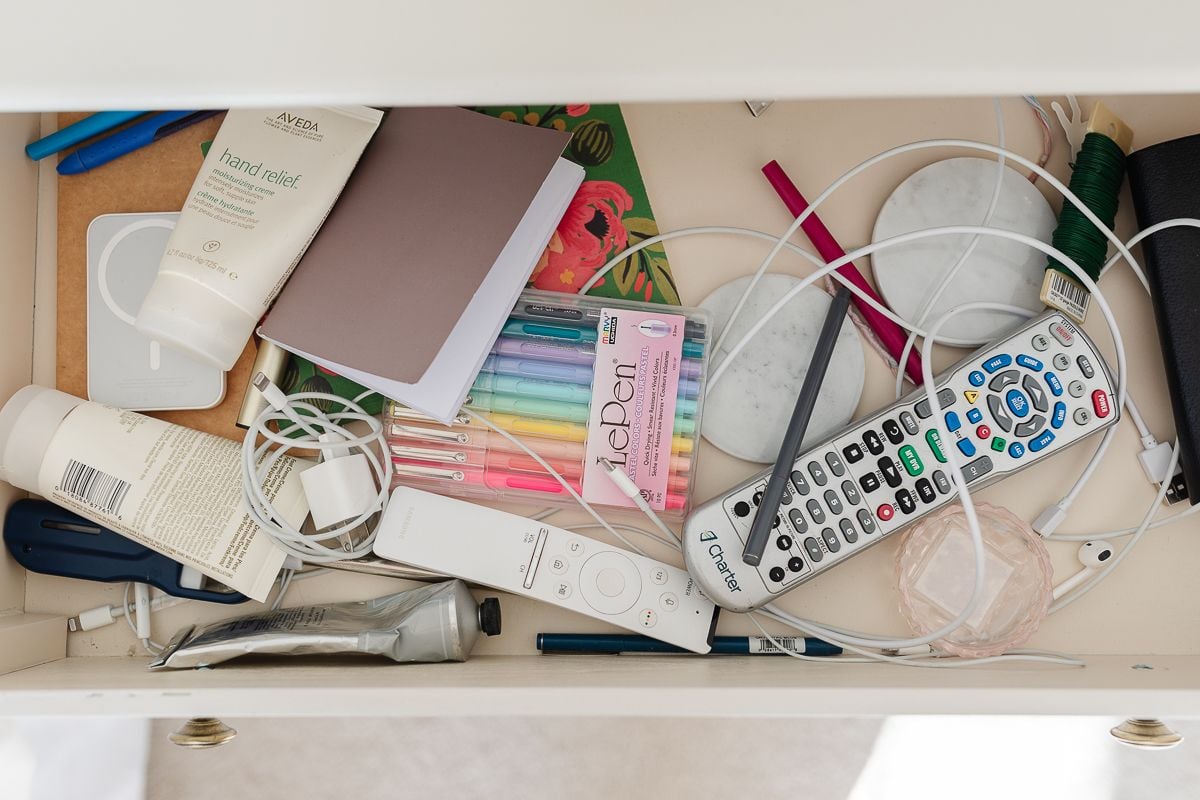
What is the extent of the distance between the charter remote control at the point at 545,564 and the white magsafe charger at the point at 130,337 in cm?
15

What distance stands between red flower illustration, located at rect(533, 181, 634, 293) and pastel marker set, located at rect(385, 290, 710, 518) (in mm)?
28

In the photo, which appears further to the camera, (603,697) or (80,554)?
(80,554)

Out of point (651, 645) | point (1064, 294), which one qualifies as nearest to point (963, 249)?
point (1064, 294)

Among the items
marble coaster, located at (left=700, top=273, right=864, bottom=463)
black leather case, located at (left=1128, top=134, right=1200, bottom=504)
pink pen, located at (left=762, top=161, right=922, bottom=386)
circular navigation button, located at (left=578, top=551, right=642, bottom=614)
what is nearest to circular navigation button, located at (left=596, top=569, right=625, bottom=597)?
circular navigation button, located at (left=578, top=551, right=642, bottom=614)

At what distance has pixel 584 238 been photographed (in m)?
0.57

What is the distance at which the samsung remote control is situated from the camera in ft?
1.71

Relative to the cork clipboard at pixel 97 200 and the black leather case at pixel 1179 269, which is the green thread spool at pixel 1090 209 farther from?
the cork clipboard at pixel 97 200

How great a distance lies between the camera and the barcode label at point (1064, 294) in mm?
523

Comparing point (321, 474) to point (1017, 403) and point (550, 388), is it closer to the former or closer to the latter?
point (550, 388)

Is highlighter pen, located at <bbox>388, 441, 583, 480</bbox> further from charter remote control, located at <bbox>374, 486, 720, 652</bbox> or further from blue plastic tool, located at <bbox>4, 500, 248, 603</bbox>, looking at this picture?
blue plastic tool, located at <bbox>4, 500, 248, 603</bbox>

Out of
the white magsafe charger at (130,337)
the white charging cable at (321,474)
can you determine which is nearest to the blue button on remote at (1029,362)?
the white charging cable at (321,474)

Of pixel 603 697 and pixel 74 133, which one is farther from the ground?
pixel 74 133

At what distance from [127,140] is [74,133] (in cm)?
3

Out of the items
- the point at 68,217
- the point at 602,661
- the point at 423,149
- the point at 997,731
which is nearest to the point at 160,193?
the point at 68,217
